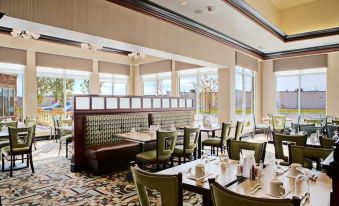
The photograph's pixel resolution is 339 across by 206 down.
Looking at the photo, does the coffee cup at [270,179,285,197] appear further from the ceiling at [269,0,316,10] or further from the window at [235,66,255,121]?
the window at [235,66,255,121]

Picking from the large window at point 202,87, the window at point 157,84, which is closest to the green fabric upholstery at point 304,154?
the large window at point 202,87

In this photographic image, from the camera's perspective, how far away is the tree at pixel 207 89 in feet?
31.6

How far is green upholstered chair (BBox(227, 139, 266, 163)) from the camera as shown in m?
2.90

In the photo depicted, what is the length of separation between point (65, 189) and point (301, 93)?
9099mm

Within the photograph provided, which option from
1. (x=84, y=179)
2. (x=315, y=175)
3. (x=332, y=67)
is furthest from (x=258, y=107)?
(x=315, y=175)

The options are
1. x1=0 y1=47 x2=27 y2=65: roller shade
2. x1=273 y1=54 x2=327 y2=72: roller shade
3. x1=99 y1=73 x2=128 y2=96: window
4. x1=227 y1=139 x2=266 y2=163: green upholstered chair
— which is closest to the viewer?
x1=227 y1=139 x2=266 y2=163: green upholstered chair

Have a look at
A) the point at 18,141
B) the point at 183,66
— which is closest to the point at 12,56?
the point at 18,141

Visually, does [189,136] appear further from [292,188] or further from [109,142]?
[292,188]

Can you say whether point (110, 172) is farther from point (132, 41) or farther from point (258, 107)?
point (258, 107)

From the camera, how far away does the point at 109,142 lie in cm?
558

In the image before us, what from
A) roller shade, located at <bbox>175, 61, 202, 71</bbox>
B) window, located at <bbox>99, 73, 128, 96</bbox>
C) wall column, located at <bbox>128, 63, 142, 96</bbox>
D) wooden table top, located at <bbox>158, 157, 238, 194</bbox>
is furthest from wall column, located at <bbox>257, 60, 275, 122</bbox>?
wooden table top, located at <bbox>158, 157, 238, 194</bbox>

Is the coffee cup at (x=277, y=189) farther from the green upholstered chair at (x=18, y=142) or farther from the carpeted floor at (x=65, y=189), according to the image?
the green upholstered chair at (x=18, y=142)

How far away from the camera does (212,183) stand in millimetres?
1430

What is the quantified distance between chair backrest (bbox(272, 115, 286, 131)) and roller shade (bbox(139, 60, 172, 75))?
468cm
